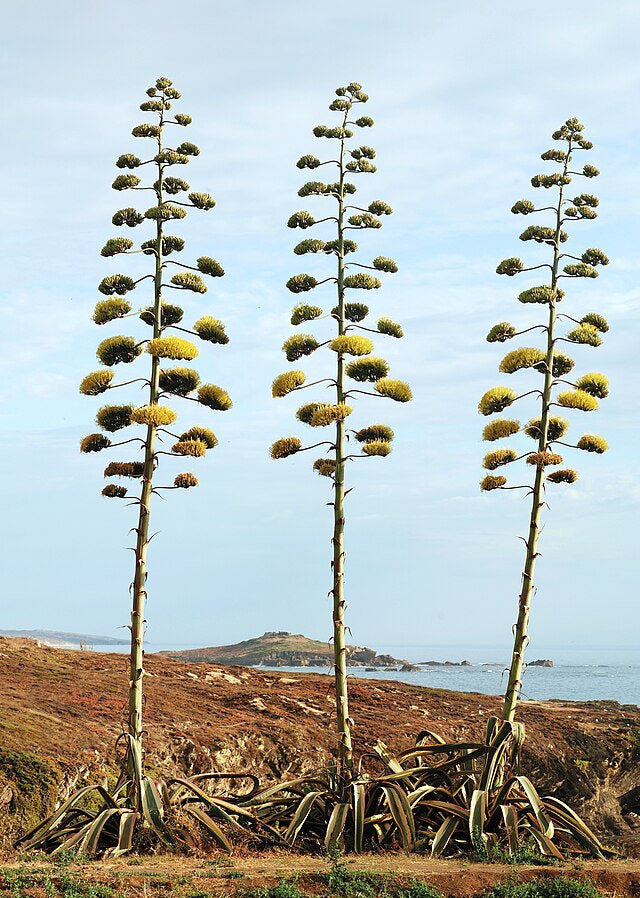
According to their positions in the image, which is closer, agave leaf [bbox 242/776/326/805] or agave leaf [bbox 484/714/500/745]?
agave leaf [bbox 242/776/326/805]

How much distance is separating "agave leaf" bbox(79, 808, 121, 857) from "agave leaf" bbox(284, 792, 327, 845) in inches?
78.5

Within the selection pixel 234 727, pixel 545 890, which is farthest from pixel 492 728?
pixel 234 727

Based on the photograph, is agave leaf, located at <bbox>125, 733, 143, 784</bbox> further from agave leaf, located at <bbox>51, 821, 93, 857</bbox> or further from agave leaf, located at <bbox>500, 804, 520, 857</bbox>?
agave leaf, located at <bbox>500, 804, 520, 857</bbox>

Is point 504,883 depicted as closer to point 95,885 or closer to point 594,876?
point 594,876

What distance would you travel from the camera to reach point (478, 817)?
38.7 ft

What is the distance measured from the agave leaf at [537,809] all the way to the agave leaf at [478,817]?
0.57 m

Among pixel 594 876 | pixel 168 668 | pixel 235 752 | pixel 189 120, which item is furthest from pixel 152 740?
pixel 189 120

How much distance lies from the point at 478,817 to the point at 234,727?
5.53 m

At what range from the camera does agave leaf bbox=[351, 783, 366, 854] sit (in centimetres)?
1158

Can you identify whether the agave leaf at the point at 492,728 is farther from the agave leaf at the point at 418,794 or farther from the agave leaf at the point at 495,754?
the agave leaf at the point at 418,794

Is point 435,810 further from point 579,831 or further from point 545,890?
point 545,890

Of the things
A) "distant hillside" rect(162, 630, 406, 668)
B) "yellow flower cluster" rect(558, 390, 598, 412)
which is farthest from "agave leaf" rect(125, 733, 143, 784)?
"distant hillside" rect(162, 630, 406, 668)

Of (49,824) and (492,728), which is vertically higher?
(492,728)

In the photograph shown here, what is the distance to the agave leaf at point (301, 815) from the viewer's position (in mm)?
11625
